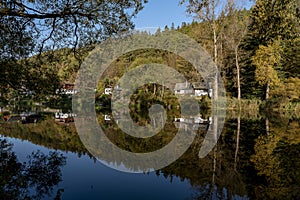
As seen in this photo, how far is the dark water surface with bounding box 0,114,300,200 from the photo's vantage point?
5551 millimetres

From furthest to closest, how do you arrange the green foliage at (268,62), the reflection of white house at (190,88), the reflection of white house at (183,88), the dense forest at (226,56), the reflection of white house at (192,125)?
1. the reflection of white house at (183,88)
2. the reflection of white house at (190,88)
3. the green foliage at (268,62)
4. the reflection of white house at (192,125)
5. the dense forest at (226,56)

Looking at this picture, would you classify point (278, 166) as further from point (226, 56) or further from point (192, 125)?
point (226, 56)

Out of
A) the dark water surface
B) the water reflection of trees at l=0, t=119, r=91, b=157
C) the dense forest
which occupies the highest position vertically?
the dense forest

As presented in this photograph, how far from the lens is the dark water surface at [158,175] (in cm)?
555

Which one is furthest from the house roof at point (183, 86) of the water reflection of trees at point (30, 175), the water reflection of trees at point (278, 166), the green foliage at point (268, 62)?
the water reflection of trees at point (30, 175)

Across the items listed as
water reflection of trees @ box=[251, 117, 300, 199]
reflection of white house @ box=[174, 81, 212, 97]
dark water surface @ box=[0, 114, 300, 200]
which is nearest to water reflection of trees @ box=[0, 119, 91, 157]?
dark water surface @ box=[0, 114, 300, 200]

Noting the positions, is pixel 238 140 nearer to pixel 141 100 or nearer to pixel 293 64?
pixel 141 100

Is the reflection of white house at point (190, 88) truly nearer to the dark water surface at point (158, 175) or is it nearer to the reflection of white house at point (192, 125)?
the reflection of white house at point (192, 125)

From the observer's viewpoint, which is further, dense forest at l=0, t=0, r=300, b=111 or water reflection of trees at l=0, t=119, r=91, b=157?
water reflection of trees at l=0, t=119, r=91, b=157

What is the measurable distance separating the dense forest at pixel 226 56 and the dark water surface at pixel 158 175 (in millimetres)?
2122

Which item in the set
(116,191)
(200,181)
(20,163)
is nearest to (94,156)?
(20,163)

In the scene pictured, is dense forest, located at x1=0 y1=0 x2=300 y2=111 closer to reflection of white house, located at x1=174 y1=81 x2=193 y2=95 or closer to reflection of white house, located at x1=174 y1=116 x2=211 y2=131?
reflection of white house, located at x1=174 y1=81 x2=193 y2=95

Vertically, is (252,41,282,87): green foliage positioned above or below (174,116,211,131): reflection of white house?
above

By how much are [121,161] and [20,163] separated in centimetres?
270
